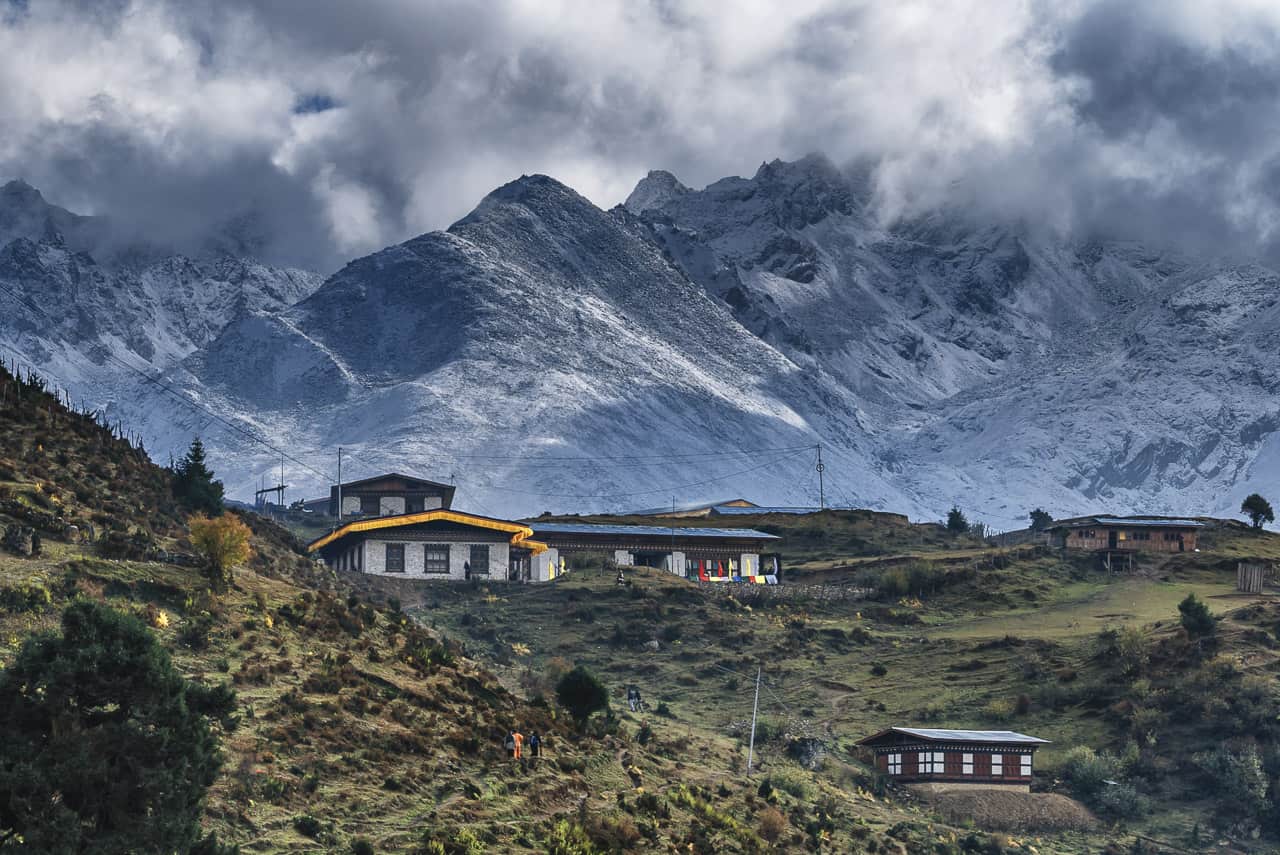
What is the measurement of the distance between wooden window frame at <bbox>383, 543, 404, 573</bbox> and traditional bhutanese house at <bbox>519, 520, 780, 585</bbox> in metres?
19.5

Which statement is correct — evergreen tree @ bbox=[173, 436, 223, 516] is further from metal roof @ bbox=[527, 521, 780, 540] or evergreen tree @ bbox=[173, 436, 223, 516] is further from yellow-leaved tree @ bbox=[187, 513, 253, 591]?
metal roof @ bbox=[527, 521, 780, 540]

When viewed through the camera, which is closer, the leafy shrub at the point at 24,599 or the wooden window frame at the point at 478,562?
the leafy shrub at the point at 24,599

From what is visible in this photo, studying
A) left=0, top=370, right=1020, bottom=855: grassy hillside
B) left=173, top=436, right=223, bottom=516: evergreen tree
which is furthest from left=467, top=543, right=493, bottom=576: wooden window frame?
left=0, top=370, right=1020, bottom=855: grassy hillside

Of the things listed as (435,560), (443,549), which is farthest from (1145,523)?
(435,560)

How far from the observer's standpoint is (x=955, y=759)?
301ft

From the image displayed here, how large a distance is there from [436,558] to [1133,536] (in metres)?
66.6

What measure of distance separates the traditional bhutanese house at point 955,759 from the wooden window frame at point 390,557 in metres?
46.4

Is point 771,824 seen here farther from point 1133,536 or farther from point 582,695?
point 1133,536

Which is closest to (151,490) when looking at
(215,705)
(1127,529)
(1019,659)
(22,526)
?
(22,526)

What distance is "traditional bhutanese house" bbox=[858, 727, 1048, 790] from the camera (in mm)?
91188

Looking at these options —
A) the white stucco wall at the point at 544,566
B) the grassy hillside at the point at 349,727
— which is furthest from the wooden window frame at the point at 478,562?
the grassy hillside at the point at 349,727

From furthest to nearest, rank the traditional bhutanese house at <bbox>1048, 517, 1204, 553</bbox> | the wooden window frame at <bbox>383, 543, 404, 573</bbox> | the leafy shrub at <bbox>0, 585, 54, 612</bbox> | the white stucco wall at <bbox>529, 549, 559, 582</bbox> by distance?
the traditional bhutanese house at <bbox>1048, 517, 1204, 553</bbox>
the white stucco wall at <bbox>529, 549, 559, 582</bbox>
the wooden window frame at <bbox>383, 543, 404, 573</bbox>
the leafy shrub at <bbox>0, 585, 54, 612</bbox>

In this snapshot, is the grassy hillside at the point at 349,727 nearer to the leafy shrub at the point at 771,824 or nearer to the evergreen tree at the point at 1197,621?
the leafy shrub at the point at 771,824

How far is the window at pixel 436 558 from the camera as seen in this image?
12938 cm
